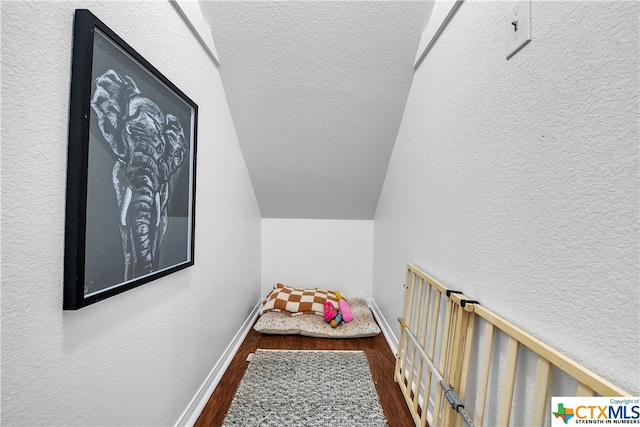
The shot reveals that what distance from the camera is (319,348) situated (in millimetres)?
1917

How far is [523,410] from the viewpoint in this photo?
69cm

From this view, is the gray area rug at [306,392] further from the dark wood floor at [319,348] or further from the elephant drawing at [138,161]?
the elephant drawing at [138,161]

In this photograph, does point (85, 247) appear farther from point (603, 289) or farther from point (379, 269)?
point (379, 269)

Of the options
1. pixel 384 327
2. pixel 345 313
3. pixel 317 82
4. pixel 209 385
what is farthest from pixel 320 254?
pixel 317 82

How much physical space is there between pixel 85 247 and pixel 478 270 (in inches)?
46.6

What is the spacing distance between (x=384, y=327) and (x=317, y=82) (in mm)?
1937

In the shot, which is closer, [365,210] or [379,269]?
[379,269]

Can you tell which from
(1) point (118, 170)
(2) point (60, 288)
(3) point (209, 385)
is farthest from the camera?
(3) point (209, 385)

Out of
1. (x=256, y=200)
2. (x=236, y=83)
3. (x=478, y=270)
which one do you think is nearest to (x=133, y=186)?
(x=236, y=83)

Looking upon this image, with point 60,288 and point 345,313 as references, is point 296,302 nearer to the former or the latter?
point 345,313

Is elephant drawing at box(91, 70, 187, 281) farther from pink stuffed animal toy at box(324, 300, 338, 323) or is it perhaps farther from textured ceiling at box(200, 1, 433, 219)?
pink stuffed animal toy at box(324, 300, 338, 323)

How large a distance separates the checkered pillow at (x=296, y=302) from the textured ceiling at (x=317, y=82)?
1019mm

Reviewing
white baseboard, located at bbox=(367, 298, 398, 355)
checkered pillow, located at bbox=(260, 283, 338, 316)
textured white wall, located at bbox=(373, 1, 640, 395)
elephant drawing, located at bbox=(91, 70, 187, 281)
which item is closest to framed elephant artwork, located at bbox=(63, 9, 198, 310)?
elephant drawing, located at bbox=(91, 70, 187, 281)

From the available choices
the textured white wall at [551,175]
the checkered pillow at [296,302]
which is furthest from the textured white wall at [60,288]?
the textured white wall at [551,175]
